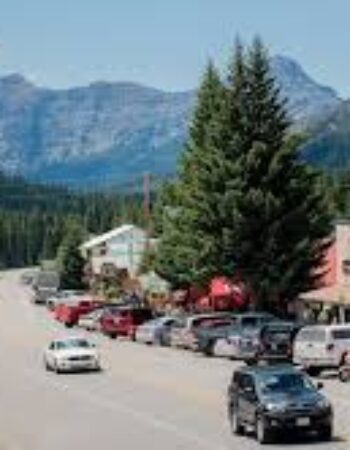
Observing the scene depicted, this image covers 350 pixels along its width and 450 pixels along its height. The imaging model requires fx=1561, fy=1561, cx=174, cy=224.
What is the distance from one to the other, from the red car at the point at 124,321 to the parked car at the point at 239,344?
17534mm

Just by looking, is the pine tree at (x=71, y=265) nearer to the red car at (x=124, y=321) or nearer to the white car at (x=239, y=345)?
the red car at (x=124, y=321)

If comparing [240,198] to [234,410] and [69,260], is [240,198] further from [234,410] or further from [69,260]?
[69,260]

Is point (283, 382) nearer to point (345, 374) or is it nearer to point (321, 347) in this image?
point (345, 374)

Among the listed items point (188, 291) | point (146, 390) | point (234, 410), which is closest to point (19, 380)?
point (146, 390)

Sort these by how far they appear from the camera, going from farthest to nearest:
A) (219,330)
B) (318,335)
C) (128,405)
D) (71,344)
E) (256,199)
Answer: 1. (256,199)
2. (219,330)
3. (71,344)
4. (318,335)
5. (128,405)

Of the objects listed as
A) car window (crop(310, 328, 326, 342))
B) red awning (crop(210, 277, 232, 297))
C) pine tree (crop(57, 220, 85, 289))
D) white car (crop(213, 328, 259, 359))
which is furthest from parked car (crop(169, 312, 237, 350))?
pine tree (crop(57, 220, 85, 289))

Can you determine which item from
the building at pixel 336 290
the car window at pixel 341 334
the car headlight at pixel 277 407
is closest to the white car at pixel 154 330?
the building at pixel 336 290

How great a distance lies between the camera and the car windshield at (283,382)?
30.6 m

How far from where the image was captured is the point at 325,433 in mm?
29734

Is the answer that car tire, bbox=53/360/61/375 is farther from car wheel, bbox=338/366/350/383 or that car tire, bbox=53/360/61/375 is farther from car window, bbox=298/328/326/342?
car wheel, bbox=338/366/350/383

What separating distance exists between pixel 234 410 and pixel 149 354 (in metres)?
32.3

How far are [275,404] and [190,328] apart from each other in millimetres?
36034

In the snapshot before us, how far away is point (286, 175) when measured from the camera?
248 ft

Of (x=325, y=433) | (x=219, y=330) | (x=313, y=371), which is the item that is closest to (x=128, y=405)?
(x=313, y=371)
